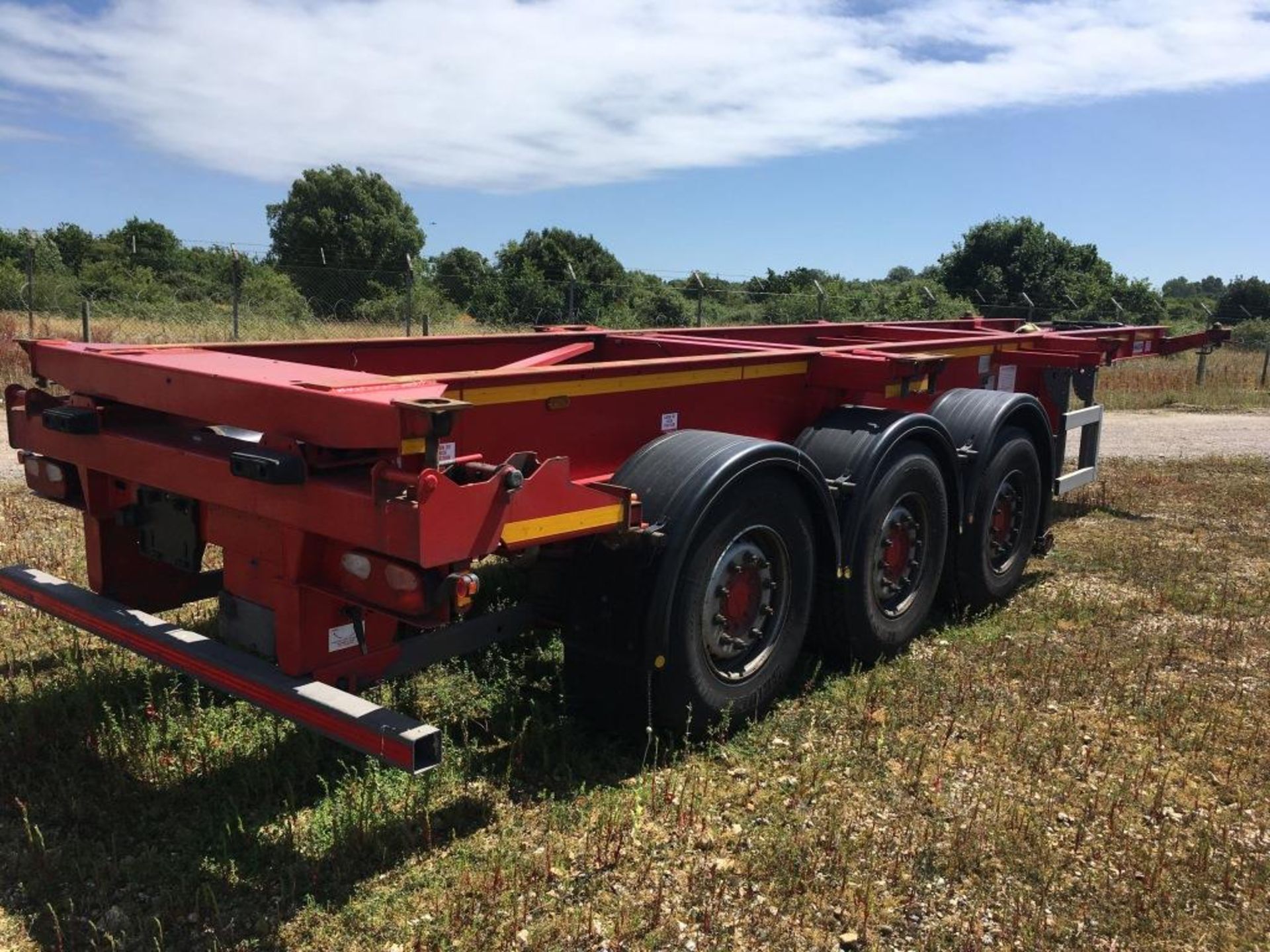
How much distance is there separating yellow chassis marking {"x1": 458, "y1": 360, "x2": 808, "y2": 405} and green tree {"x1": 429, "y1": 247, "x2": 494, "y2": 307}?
28.6 metres

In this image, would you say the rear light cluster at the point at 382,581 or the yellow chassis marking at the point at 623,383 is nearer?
the rear light cluster at the point at 382,581

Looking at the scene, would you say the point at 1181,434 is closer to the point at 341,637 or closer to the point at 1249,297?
the point at 341,637

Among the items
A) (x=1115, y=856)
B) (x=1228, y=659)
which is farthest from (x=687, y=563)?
(x=1228, y=659)

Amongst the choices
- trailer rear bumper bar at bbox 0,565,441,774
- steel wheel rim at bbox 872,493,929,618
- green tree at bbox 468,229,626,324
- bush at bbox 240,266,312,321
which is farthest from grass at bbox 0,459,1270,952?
bush at bbox 240,266,312,321

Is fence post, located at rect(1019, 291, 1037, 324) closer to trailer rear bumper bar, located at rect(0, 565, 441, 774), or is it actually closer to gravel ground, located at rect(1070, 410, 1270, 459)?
gravel ground, located at rect(1070, 410, 1270, 459)

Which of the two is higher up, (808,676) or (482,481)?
(482,481)

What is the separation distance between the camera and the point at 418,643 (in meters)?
3.65

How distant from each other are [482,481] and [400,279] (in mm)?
36899

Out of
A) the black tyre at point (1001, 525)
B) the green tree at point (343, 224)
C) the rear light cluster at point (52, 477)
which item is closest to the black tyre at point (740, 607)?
the black tyre at point (1001, 525)

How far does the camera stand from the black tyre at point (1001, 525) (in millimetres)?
5422

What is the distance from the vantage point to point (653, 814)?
3395 mm

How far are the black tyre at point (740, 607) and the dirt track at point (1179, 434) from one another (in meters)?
7.73

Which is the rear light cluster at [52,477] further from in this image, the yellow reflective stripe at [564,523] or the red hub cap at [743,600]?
the red hub cap at [743,600]

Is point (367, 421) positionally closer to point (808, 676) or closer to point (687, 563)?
point (687, 563)
